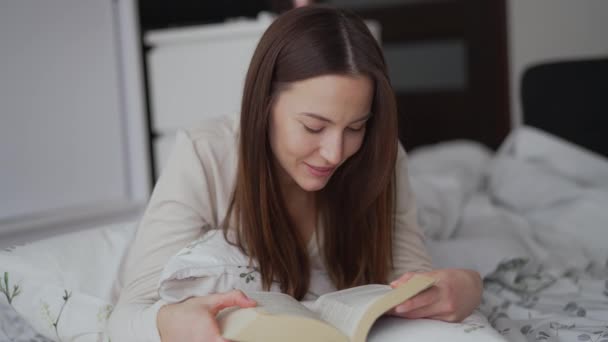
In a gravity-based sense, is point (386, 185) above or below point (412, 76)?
above

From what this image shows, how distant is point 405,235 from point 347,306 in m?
0.39

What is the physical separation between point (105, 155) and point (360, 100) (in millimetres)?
1272

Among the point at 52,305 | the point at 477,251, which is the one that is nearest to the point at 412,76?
the point at 477,251

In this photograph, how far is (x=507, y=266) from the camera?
1.43m

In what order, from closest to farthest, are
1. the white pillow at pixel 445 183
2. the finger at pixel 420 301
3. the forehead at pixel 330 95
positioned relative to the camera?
the finger at pixel 420 301 < the forehead at pixel 330 95 < the white pillow at pixel 445 183

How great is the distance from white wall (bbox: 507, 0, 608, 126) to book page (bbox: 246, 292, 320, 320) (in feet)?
9.94

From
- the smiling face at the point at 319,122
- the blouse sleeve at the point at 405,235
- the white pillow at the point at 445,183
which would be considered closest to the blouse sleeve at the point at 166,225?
the smiling face at the point at 319,122

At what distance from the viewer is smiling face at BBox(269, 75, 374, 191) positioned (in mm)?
987

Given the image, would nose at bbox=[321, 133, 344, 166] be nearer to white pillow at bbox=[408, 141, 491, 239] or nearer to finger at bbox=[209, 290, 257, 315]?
finger at bbox=[209, 290, 257, 315]

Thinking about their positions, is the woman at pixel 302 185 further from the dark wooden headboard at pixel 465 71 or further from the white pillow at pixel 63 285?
the dark wooden headboard at pixel 465 71

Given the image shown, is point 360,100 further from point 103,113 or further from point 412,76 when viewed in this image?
point 412,76

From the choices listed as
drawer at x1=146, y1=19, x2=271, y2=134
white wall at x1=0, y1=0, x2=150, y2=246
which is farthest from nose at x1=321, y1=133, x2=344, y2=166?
drawer at x1=146, y1=19, x2=271, y2=134

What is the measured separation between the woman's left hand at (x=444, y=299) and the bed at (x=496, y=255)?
16 millimetres

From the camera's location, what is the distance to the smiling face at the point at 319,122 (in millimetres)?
987
